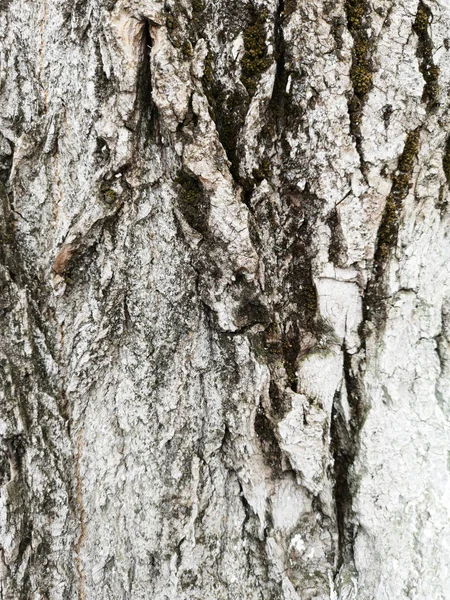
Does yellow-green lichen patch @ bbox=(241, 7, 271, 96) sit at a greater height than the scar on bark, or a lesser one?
greater

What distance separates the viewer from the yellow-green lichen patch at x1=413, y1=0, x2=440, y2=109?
6.79 feet

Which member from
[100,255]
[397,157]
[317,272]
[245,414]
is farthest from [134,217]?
[397,157]

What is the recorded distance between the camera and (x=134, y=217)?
2.19 metres

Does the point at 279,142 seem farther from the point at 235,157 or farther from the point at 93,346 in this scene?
the point at 93,346

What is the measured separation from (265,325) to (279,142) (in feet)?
2.80

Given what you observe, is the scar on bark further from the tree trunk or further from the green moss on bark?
the green moss on bark

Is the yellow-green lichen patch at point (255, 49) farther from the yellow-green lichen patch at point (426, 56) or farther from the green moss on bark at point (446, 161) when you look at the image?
the green moss on bark at point (446, 161)

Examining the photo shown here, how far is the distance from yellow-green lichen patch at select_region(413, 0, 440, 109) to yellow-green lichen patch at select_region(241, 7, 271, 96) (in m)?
0.66

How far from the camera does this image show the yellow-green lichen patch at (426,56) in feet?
6.79

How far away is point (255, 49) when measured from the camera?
6.87 ft

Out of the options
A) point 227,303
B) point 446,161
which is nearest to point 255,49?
point 446,161

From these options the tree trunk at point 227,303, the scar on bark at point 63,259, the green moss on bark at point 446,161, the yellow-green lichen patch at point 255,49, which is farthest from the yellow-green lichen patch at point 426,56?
the scar on bark at point 63,259

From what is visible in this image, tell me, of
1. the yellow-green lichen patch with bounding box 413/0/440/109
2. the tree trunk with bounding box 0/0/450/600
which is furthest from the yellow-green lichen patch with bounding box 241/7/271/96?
the yellow-green lichen patch with bounding box 413/0/440/109

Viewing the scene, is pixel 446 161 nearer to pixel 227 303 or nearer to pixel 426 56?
pixel 426 56
